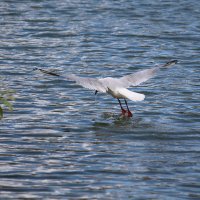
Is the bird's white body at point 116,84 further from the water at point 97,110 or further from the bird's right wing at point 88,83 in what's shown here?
the water at point 97,110

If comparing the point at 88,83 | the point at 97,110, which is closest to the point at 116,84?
the point at 88,83

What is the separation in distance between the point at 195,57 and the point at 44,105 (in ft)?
19.4

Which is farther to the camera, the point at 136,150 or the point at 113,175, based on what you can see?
the point at 136,150

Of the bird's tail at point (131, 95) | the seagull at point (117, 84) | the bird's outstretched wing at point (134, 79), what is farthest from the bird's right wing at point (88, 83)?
the bird's outstretched wing at point (134, 79)

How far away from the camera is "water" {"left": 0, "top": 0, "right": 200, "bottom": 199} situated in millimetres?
10047

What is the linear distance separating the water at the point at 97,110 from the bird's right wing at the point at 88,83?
0.58 m

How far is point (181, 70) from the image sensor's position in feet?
59.2

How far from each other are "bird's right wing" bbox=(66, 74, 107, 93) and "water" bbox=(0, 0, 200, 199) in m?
0.58

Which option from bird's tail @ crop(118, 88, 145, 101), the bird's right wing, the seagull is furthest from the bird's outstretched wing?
the bird's right wing

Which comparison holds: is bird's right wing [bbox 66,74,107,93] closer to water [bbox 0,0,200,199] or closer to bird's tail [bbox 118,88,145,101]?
bird's tail [bbox 118,88,145,101]

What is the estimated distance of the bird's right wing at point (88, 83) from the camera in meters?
12.9

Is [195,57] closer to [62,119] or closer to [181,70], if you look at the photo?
[181,70]

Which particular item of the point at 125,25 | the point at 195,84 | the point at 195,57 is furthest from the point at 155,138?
the point at 125,25

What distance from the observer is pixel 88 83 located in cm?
1301
